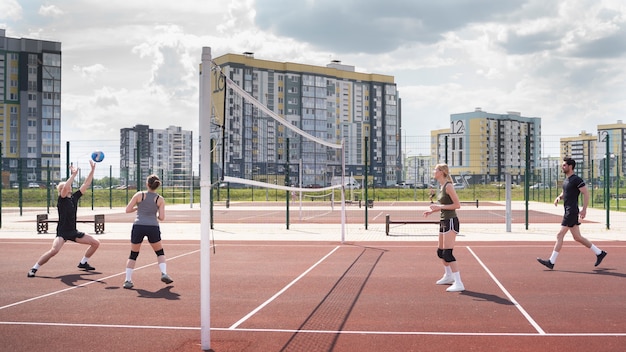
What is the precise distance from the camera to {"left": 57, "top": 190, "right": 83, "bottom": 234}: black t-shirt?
34.7 feet

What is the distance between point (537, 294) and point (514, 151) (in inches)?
5048

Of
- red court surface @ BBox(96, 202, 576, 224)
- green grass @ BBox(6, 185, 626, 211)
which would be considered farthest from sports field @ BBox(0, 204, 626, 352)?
green grass @ BBox(6, 185, 626, 211)

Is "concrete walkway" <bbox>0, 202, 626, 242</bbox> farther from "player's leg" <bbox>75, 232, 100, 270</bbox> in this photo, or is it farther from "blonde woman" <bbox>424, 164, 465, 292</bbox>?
"blonde woman" <bbox>424, 164, 465, 292</bbox>

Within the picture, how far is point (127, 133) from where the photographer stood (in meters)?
174

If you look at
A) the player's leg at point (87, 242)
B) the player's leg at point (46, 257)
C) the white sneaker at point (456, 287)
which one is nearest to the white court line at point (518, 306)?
the white sneaker at point (456, 287)

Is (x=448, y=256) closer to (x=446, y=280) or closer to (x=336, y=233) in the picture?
(x=446, y=280)

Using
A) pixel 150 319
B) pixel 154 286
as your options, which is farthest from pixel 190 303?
pixel 154 286

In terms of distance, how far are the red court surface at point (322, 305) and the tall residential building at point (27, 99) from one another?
287 feet

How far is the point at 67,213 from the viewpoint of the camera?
34.8 ft

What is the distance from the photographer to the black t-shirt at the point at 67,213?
10.6m

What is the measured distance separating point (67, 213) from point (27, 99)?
305 ft

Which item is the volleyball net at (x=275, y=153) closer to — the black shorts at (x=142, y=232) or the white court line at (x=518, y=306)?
the black shorts at (x=142, y=232)

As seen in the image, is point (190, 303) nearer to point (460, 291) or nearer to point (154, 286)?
point (154, 286)

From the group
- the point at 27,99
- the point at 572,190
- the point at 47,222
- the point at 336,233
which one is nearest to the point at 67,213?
the point at 572,190
